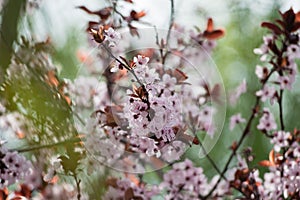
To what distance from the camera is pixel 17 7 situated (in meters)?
0.66

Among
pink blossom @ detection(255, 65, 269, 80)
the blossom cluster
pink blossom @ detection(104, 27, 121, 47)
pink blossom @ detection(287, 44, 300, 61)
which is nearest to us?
pink blossom @ detection(104, 27, 121, 47)

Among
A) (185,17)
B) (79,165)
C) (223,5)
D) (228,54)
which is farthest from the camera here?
(228,54)

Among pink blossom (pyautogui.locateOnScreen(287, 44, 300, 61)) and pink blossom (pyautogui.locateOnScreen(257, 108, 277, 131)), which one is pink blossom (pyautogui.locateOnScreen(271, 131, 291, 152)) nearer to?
pink blossom (pyautogui.locateOnScreen(257, 108, 277, 131))

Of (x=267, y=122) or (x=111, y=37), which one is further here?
(x=267, y=122)

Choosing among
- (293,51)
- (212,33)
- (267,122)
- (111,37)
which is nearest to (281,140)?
(267,122)

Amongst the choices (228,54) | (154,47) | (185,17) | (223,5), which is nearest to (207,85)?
(154,47)

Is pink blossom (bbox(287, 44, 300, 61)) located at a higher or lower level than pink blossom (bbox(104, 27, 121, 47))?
higher

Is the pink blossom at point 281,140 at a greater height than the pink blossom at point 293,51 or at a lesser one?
lesser

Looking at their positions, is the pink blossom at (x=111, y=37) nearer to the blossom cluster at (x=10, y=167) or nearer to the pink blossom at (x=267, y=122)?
the blossom cluster at (x=10, y=167)

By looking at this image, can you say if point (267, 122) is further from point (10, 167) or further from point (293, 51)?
point (10, 167)

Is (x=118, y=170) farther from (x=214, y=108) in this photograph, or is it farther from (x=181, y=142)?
(x=181, y=142)

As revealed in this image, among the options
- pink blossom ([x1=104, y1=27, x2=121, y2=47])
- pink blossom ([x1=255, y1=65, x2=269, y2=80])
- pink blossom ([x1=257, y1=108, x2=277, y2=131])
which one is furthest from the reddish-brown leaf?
pink blossom ([x1=104, y1=27, x2=121, y2=47])

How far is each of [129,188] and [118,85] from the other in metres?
0.36

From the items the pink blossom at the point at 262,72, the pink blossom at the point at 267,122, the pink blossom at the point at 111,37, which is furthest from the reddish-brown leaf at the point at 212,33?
the pink blossom at the point at 111,37
